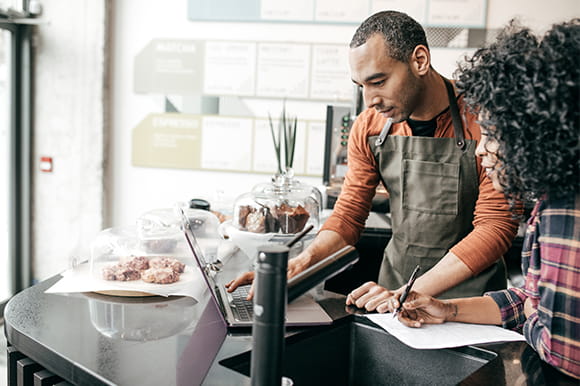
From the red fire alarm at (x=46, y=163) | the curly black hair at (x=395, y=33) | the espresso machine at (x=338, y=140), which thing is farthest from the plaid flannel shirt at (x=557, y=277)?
the red fire alarm at (x=46, y=163)

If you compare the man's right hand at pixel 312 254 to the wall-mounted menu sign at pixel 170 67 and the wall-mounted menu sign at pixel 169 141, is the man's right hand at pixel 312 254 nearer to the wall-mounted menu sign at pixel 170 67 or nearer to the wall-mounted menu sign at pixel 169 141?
the wall-mounted menu sign at pixel 169 141

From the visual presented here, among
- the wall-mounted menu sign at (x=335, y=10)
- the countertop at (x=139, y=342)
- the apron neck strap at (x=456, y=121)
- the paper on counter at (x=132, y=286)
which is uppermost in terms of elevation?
the wall-mounted menu sign at (x=335, y=10)

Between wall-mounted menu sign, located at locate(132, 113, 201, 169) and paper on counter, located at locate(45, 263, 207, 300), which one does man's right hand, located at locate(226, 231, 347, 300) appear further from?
wall-mounted menu sign, located at locate(132, 113, 201, 169)

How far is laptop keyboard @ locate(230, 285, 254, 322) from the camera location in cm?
132

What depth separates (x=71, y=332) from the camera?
3.94ft

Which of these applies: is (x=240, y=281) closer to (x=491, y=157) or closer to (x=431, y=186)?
(x=491, y=157)

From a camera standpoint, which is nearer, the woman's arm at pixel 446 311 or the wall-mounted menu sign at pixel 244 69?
the woman's arm at pixel 446 311

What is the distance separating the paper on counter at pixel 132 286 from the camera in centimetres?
144

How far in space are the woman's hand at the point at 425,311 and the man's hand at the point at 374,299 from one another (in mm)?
40

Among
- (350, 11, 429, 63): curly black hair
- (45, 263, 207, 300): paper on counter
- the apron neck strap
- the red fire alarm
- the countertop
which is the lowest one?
the countertop

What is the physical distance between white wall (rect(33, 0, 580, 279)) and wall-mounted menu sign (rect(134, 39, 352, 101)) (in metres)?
0.07


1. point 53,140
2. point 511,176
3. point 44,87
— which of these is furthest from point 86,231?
point 511,176

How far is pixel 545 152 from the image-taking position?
1015 millimetres

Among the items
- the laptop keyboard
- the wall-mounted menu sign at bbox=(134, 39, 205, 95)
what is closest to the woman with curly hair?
the laptop keyboard
